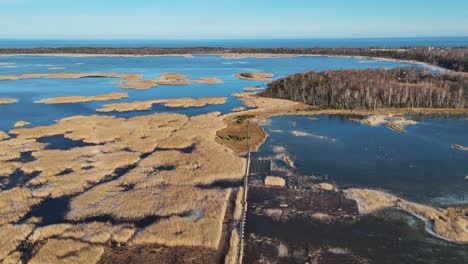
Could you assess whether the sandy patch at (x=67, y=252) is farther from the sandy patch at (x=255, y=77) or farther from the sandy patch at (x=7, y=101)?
the sandy patch at (x=255, y=77)

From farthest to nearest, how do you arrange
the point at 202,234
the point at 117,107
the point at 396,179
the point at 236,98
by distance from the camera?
the point at 236,98 < the point at 117,107 < the point at 396,179 < the point at 202,234

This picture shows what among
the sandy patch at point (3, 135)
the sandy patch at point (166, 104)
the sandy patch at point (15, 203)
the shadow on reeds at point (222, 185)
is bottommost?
the shadow on reeds at point (222, 185)

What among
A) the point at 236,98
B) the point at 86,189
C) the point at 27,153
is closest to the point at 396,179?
the point at 86,189

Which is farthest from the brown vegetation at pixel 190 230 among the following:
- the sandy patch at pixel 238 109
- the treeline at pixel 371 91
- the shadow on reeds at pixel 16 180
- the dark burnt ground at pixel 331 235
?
the treeline at pixel 371 91

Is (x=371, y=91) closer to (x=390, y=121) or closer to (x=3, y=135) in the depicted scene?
(x=390, y=121)

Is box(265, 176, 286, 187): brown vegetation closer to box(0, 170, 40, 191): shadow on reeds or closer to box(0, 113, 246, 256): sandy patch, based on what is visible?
box(0, 113, 246, 256): sandy patch

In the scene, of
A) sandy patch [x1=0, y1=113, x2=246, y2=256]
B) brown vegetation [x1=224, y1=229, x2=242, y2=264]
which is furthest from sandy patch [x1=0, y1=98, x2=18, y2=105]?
brown vegetation [x1=224, y1=229, x2=242, y2=264]

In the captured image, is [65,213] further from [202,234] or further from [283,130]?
[283,130]
